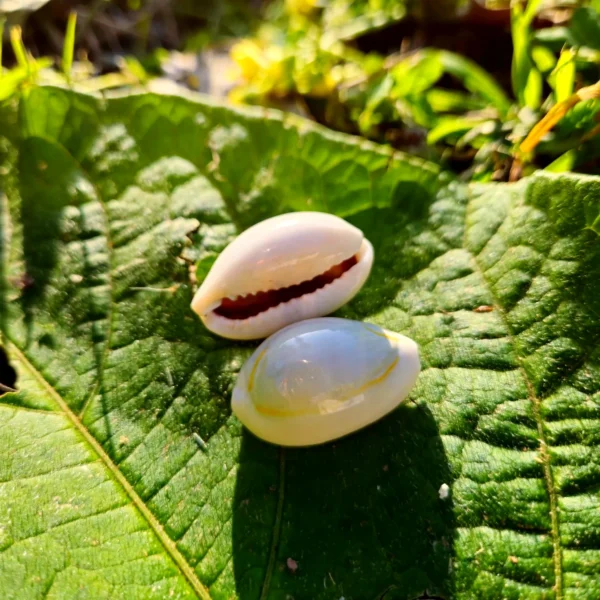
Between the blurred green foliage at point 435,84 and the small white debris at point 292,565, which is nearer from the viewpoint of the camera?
the small white debris at point 292,565

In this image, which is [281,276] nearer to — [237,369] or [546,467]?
[237,369]

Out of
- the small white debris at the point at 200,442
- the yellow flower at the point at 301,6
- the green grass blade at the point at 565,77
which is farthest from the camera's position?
the yellow flower at the point at 301,6

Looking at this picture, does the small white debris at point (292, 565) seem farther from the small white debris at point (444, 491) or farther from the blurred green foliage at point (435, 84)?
the blurred green foliage at point (435, 84)

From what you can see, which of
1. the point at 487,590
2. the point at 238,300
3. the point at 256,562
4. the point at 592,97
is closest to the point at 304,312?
the point at 238,300

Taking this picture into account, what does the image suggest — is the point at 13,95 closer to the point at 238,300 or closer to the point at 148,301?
the point at 148,301

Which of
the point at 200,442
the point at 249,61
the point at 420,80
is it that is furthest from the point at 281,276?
the point at 249,61

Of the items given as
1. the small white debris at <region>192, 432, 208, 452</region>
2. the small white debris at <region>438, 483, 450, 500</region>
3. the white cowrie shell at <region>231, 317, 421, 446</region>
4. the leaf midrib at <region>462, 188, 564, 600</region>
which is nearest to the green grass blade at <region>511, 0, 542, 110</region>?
the leaf midrib at <region>462, 188, 564, 600</region>

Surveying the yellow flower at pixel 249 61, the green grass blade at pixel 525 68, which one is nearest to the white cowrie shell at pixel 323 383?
the green grass blade at pixel 525 68
